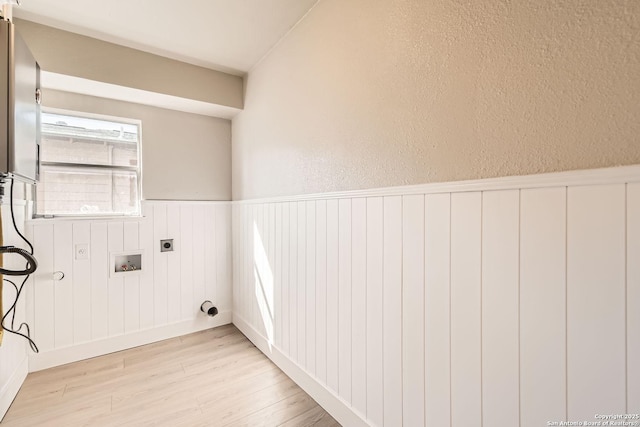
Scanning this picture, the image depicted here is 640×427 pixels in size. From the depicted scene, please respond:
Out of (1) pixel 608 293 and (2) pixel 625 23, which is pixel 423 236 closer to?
(1) pixel 608 293

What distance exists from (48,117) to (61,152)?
287mm

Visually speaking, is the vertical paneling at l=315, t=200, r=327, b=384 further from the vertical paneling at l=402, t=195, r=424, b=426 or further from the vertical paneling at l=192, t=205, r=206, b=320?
the vertical paneling at l=192, t=205, r=206, b=320

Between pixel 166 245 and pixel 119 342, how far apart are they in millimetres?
911

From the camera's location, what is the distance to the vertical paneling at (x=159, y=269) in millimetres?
2617

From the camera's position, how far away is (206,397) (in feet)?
6.00

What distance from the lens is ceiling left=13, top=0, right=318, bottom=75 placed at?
5.76 feet

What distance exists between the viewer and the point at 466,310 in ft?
3.39

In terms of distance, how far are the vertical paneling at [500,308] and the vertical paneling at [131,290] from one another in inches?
108

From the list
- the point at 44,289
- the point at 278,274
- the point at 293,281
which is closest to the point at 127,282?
the point at 44,289

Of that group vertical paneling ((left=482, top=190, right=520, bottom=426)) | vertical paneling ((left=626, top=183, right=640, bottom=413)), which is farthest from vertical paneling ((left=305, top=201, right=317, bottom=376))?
vertical paneling ((left=626, top=183, right=640, bottom=413))

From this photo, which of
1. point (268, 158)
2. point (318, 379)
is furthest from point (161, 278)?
point (318, 379)

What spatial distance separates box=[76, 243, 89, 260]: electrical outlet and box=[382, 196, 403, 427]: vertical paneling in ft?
8.09

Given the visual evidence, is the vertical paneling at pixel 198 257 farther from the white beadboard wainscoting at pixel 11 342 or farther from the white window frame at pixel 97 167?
the white beadboard wainscoting at pixel 11 342

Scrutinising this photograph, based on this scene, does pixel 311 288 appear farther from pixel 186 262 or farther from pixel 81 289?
pixel 81 289
